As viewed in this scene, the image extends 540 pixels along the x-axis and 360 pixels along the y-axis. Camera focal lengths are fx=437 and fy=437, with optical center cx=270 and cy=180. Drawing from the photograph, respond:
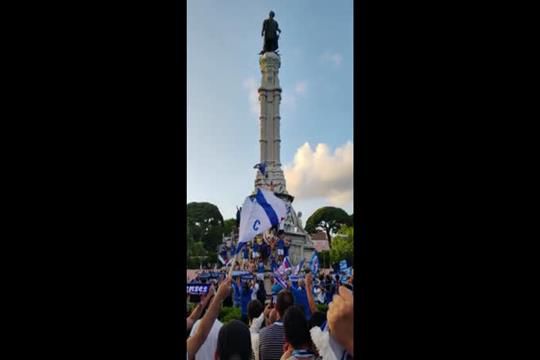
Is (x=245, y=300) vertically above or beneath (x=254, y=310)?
beneath

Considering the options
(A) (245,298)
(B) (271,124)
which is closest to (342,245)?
(B) (271,124)

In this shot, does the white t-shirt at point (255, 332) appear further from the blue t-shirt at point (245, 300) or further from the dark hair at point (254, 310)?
the blue t-shirt at point (245, 300)

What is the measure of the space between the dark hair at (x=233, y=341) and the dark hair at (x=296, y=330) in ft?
0.99

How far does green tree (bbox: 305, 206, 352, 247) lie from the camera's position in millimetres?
41781

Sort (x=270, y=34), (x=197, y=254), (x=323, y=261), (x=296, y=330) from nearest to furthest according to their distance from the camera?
(x=296, y=330), (x=270, y=34), (x=323, y=261), (x=197, y=254)

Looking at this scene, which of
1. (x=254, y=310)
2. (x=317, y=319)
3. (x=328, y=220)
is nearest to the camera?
(x=317, y=319)

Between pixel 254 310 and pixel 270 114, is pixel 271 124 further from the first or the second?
pixel 254 310

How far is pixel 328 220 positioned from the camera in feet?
139

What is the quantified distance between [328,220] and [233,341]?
40.1m

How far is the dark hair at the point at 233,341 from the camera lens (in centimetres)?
262

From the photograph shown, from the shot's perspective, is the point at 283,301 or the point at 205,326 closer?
the point at 205,326
